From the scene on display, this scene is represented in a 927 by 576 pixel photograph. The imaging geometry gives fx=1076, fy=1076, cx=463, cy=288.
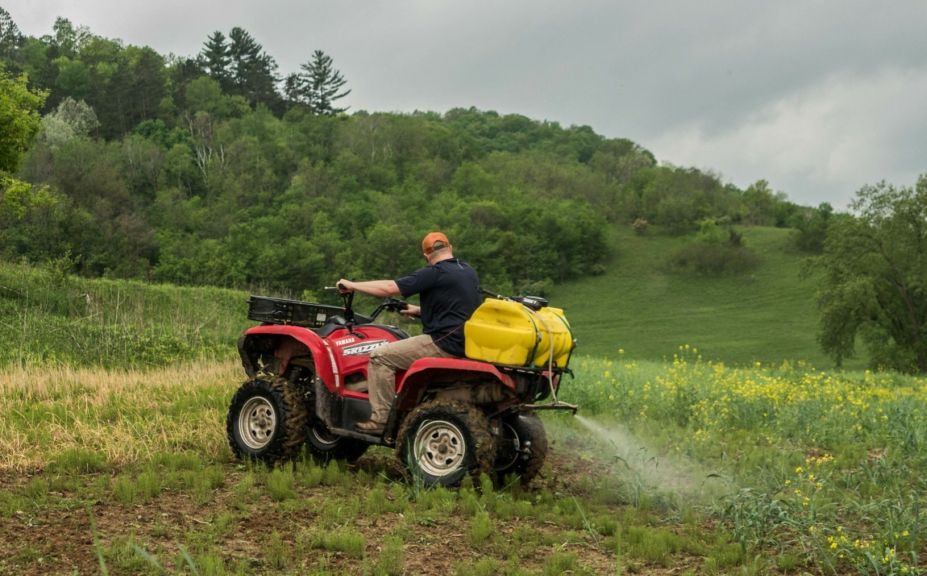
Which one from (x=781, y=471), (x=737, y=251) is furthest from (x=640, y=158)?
(x=781, y=471)

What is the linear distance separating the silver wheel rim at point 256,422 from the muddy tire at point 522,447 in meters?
2.08

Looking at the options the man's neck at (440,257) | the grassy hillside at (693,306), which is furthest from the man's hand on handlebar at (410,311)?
the grassy hillside at (693,306)

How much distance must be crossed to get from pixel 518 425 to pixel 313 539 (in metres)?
2.55

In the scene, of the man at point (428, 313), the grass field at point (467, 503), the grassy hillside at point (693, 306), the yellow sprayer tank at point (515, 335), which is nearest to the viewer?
the grass field at point (467, 503)

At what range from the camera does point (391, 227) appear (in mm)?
102000

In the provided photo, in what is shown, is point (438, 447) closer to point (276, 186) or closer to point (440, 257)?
point (440, 257)

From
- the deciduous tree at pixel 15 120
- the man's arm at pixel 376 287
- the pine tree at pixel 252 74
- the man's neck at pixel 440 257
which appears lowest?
the man's arm at pixel 376 287

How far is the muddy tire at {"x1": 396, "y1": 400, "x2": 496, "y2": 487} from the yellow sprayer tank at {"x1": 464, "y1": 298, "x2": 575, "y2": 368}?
1.58 feet

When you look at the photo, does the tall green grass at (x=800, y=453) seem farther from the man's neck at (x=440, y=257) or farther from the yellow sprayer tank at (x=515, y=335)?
the man's neck at (x=440, y=257)

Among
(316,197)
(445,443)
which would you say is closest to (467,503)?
(445,443)

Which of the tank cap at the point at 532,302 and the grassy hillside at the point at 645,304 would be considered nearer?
the tank cap at the point at 532,302

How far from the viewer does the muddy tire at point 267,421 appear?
9344mm

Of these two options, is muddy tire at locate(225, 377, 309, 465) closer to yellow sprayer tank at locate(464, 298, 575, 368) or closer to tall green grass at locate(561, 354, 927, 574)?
yellow sprayer tank at locate(464, 298, 575, 368)

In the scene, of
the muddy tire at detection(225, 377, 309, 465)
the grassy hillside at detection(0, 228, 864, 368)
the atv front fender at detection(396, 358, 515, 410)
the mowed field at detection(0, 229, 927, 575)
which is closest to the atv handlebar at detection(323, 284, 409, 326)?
the atv front fender at detection(396, 358, 515, 410)
